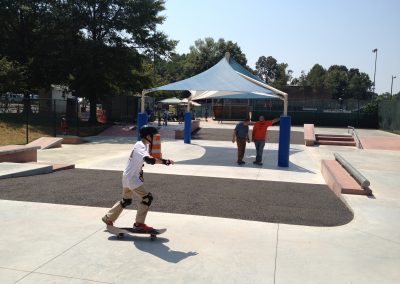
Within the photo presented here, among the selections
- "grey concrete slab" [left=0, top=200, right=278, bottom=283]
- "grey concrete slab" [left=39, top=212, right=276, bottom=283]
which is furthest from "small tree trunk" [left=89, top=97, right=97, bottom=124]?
"grey concrete slab" [left=39, top=212, right=276, bottom=283]

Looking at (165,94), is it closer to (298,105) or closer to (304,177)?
(298,105)

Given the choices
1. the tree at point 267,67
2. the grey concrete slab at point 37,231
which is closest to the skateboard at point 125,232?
the grey concrete slab at point 37,231

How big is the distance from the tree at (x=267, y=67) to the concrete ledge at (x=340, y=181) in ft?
480

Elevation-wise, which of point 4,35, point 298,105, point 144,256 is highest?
point 4,35

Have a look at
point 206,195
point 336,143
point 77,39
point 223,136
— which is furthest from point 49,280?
point 77,39

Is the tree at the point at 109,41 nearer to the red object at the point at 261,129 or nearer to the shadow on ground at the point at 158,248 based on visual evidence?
the red object at the point at 261,129

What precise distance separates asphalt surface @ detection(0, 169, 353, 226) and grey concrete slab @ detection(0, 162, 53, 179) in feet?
0.80

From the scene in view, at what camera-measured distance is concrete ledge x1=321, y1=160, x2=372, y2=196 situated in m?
9.20

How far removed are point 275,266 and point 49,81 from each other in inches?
1110

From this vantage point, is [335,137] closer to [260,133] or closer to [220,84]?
[220,84]

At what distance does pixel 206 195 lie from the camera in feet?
30.3

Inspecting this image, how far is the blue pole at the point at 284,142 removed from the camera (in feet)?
48.0

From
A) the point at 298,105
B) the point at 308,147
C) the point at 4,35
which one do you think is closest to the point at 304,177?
the point at 308,147

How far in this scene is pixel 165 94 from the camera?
223ft
